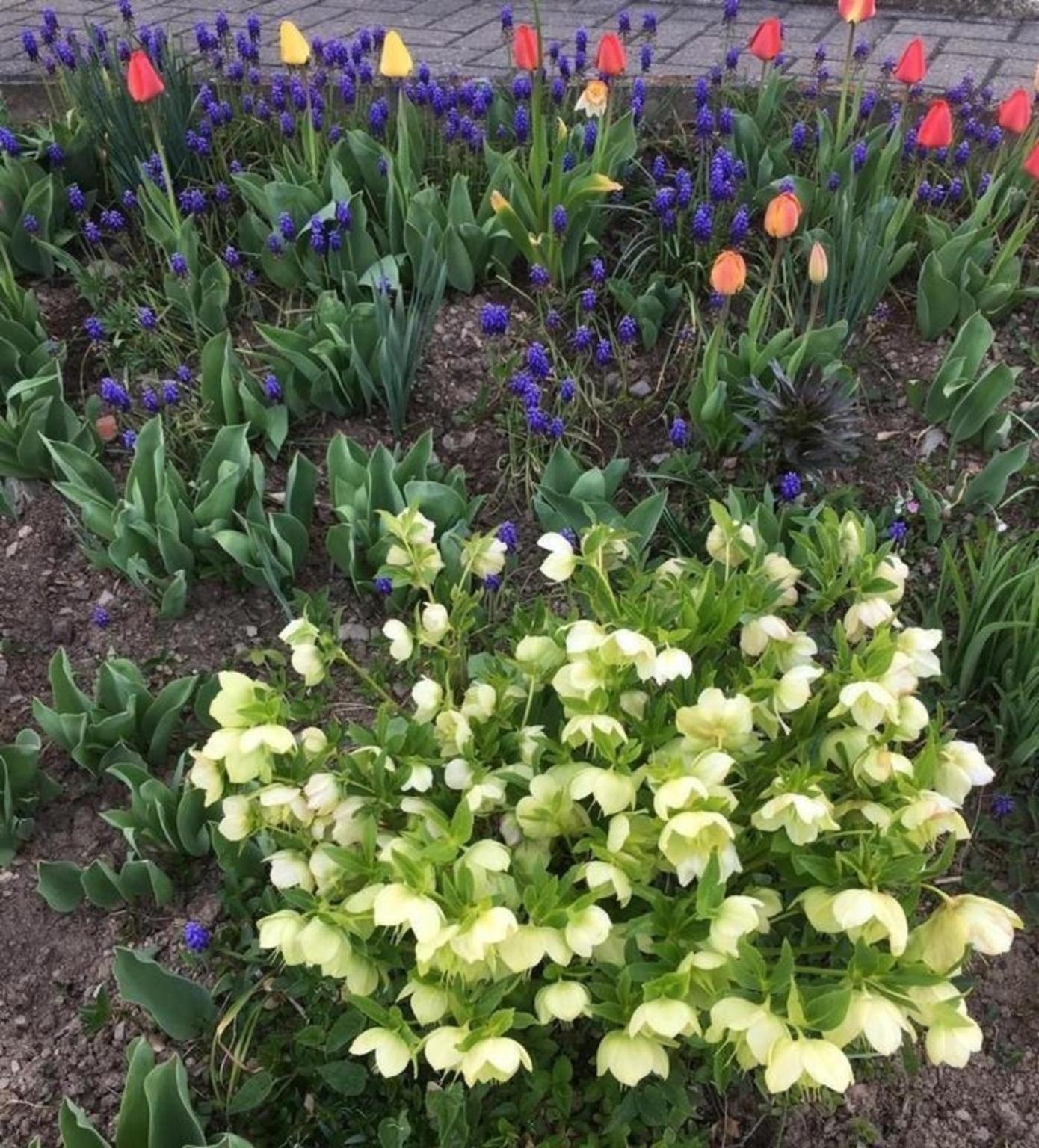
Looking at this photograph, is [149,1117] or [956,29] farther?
[956,29]

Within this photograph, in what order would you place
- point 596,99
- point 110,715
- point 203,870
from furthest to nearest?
point 596,99 → point 110,715 → point 203,870

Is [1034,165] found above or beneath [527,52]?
beneath

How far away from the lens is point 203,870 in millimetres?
1934

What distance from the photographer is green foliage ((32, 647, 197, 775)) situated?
6.42ft

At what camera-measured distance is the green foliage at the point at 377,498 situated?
2.21m

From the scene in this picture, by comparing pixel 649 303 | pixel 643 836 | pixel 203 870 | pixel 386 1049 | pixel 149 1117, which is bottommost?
pixel 203 870

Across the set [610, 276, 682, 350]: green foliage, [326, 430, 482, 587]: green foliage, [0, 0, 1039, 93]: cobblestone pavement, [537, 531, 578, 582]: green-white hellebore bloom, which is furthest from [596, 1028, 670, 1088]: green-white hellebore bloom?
[0, 0, 1039, 93]: cobblestone pavement

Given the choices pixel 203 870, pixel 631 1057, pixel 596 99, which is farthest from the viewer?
pixel 596 99

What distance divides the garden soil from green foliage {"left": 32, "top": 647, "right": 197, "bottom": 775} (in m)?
0.11

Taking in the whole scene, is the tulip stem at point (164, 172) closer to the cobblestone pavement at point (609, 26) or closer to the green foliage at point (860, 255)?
the green foliage at point (860, 255)

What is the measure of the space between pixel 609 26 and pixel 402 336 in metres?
3.09

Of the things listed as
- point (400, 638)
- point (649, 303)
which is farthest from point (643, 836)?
point (649, 303)

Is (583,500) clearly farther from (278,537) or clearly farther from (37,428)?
(37,428)

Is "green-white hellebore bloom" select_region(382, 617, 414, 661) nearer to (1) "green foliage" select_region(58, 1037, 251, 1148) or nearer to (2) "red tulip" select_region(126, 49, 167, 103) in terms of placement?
(1) "green foliage" select_region(58, 1037, 251, 1148)
